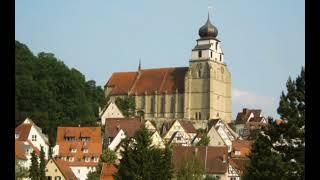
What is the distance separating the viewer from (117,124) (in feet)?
261

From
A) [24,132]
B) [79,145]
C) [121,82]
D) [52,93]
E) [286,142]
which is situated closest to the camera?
[286,142]

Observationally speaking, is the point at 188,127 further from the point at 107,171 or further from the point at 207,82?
the point at 107,171

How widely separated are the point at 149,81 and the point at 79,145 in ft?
194

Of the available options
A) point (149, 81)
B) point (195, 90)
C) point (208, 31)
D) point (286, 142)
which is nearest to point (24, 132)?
point (286, 142)

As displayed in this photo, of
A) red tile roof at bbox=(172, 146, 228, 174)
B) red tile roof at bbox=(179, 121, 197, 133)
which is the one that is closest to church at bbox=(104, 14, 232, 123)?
red tile roof at bbox=(179, 121, 197, 133)

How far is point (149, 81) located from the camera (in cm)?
12675

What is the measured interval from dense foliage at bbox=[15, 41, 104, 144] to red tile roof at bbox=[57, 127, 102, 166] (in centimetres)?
545

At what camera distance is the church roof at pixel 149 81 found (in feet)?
403

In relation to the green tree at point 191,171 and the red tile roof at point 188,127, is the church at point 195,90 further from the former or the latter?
the green tree at point 191,171

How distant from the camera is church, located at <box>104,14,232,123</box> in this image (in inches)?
4631

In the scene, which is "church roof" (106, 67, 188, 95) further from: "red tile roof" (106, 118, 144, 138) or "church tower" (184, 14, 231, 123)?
"red tile roof" (106, 118, 144, 138)
